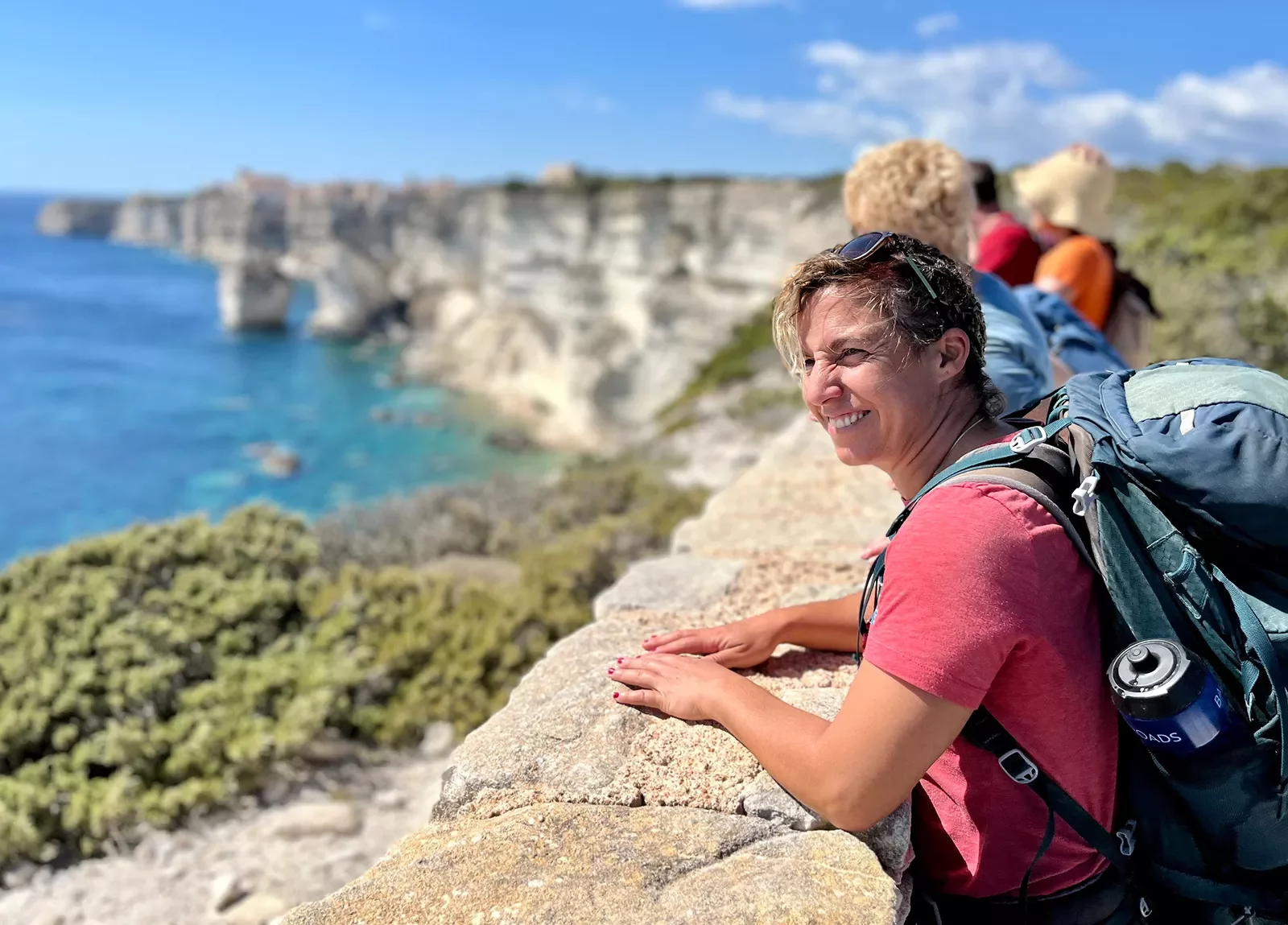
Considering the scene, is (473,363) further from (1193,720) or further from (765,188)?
(1193,720)

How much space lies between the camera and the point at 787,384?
22.8 meters

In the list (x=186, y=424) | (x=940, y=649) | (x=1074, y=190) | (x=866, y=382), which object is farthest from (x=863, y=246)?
(x=186, y=424)

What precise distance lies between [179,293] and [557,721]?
9278 centimetres

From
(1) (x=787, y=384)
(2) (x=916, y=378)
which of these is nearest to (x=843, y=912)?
(2) (x=916, y=378)

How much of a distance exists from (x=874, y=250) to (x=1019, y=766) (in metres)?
0.97

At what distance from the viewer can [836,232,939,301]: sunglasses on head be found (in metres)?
1.72

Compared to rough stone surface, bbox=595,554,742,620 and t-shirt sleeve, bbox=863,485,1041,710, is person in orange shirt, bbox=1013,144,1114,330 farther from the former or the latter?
t-shirt sleeve, bbox=863,485,1041,710

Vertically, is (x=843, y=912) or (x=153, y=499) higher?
(x=843, y=912)

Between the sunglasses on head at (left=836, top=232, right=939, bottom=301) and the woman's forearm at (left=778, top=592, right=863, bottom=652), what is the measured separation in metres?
0.94

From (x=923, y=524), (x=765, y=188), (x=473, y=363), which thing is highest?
(x=765, y=188)

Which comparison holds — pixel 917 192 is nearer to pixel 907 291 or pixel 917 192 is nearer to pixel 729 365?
pixel 907 291

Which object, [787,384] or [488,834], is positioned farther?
[787,384]

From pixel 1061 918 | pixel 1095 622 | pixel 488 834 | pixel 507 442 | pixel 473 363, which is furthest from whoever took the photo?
pixel 473 363

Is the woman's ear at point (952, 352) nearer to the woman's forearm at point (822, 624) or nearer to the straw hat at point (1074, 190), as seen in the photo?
the woman's forearm at point (822, 624)
